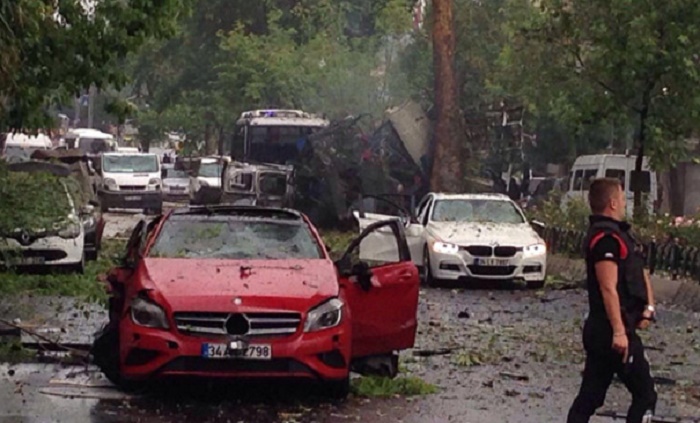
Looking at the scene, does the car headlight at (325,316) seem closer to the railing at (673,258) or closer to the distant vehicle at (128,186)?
the railing at (673,258)

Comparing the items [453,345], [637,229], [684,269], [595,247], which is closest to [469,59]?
[637,229]

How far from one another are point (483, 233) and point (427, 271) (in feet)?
3.84

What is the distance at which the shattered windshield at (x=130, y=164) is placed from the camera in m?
51.6

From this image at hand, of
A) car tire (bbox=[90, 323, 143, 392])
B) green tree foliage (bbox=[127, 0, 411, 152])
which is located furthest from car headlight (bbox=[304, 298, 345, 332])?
green tree foliage (bbox=[127, 0, 411, 152])

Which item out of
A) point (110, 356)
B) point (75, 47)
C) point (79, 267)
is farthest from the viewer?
point (79, 267)

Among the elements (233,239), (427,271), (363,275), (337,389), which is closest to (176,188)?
(427,271)

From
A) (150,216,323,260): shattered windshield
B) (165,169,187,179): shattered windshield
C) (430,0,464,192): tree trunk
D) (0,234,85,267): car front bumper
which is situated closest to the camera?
(150,216,323,260): shattered windshield

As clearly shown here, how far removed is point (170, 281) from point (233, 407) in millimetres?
1105

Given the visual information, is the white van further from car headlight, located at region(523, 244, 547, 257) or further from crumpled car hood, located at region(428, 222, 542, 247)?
car headlight, located at region(523, 244, 547, 257)

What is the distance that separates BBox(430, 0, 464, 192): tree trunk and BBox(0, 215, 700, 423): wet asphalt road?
1944 cm

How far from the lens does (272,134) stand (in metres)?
48.7

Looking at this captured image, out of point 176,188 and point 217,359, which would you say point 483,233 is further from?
point 176,188

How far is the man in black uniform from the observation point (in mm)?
8996

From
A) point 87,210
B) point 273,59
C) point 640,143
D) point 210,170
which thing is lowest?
point 210,170
